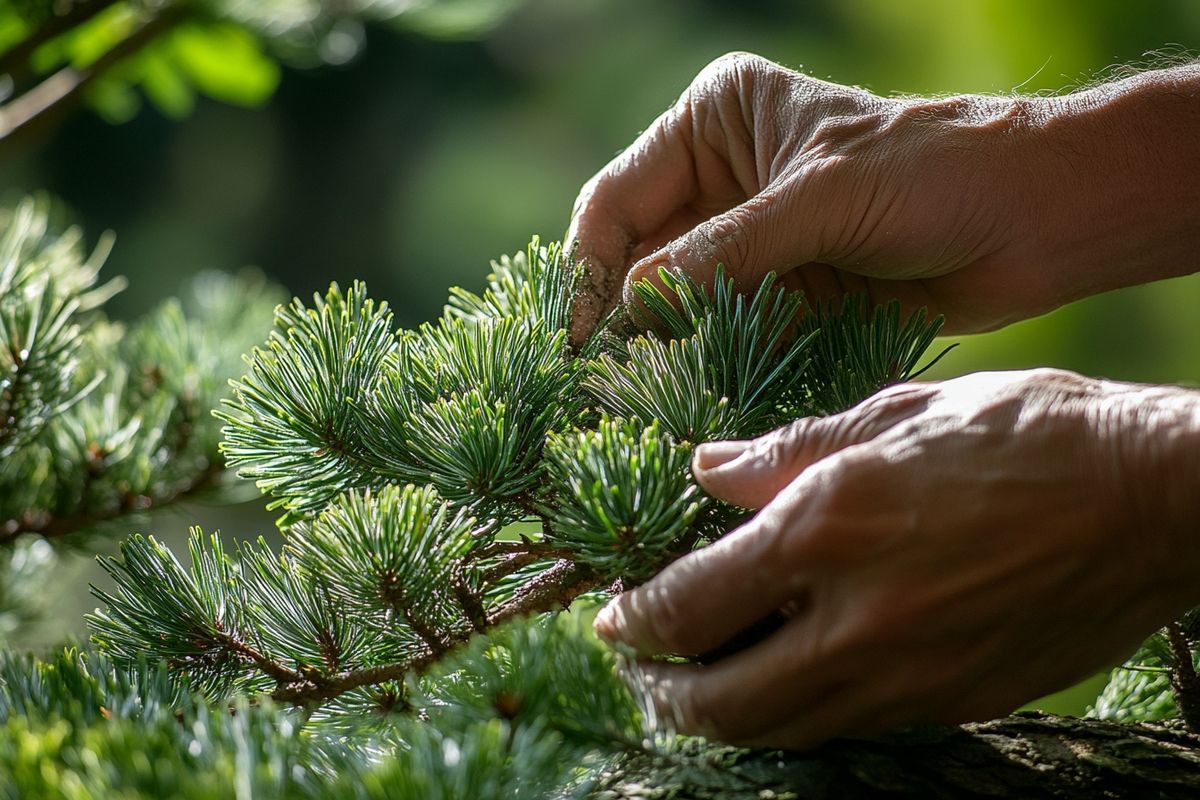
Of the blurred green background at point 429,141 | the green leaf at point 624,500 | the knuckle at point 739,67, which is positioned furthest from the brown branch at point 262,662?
the blurred green background at point 429,141

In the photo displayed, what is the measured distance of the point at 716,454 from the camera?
0.37 metres

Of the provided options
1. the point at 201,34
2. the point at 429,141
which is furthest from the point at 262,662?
the point at 429,141

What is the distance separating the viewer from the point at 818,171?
1.81 feet

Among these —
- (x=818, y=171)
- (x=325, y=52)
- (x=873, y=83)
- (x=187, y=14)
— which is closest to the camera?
(x=818, y=171)

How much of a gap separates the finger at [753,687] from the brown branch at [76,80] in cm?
79

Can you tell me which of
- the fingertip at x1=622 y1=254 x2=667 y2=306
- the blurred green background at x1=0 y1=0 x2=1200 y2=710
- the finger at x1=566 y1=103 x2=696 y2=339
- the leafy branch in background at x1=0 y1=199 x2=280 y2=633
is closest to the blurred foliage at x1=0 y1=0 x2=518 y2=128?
the leafy branch in background at x1=0 y1=199 x2=280 y2=633

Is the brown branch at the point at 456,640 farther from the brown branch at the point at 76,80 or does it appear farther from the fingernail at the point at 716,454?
the brown branch at the point at 76,80

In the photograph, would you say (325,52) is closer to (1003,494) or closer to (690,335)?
(690,335)

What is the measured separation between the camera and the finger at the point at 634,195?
612mm

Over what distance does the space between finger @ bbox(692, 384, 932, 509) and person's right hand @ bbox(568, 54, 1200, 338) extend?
0.16 meters

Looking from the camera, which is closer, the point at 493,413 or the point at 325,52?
the point at 493,413

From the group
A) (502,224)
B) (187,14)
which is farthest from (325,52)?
(502,224)

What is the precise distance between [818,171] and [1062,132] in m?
0.20

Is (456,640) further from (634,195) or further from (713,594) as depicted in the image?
(634,195)
